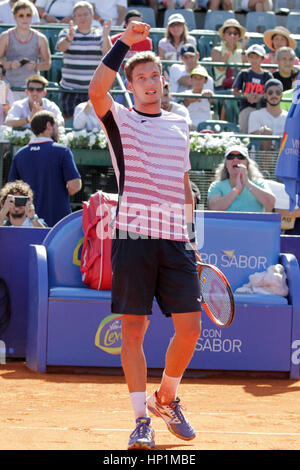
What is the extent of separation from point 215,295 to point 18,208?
10.1ft

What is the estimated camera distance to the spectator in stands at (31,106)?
31.0ft

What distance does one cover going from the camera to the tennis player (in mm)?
4191

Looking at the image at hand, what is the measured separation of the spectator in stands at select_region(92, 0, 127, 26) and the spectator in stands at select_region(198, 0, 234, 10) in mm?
2272

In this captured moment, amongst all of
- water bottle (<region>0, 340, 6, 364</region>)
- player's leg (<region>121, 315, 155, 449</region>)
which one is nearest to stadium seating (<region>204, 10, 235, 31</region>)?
water bottle (<region>0, 340, 6, 364</region>)

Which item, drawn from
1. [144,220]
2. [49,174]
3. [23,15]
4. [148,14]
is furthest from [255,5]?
[144,220]

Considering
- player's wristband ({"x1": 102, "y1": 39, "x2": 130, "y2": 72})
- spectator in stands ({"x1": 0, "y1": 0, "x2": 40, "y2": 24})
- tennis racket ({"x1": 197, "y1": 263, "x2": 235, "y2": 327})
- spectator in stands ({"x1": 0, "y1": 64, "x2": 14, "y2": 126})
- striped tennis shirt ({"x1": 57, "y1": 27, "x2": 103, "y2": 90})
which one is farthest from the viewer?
spectator in stands ({"x1": 0, "y1": 0, "x2": 40, "y2": 24})

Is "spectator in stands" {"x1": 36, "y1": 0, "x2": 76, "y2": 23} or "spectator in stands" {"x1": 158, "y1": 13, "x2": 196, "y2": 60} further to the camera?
"spectator in stands" {"x1": 36, "y1": 0, "x2": 76, "y2": 23}

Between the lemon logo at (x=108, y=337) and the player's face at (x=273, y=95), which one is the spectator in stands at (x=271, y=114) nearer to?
the player's face at (x=273, y=95)

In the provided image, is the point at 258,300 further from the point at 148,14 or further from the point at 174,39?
the point at 148,14

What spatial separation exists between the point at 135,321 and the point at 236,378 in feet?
8.72

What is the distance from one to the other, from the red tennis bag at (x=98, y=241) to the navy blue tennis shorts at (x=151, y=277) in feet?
7.48

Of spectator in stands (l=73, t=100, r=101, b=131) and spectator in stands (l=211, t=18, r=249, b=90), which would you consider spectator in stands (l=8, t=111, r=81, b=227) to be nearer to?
spectator in stands (l=73, t=100, r=101, b=131)
